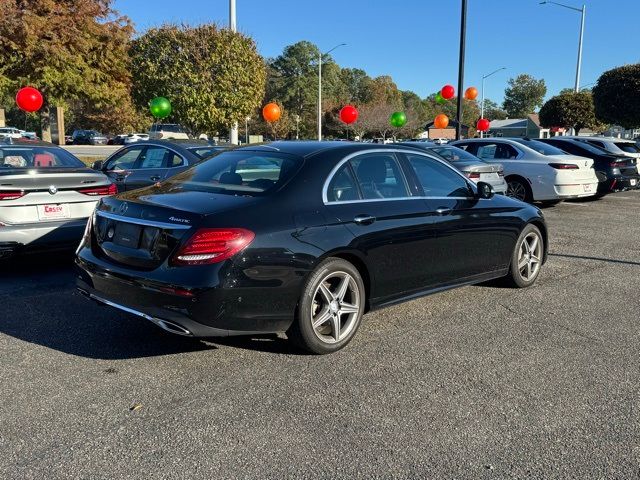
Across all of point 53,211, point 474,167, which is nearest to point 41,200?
point 53,211

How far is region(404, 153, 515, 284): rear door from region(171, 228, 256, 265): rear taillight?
1984mm

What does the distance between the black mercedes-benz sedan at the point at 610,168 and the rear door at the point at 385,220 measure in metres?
11.1

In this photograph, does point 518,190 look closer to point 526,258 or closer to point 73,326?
point 526,258

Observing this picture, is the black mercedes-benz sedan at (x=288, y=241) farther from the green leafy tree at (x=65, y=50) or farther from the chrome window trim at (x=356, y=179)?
the green leafy tree at (x=65, y=50)

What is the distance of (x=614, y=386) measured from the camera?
149 inches

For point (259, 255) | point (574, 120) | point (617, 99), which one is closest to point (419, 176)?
point (259, 255)

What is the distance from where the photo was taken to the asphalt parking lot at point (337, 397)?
288 cm

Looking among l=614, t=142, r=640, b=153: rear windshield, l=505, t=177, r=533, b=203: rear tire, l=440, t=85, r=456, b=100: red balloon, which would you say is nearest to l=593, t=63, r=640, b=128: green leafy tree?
l=440, t=85, r=456, b=100: red balloon

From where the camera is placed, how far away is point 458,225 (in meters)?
5.22

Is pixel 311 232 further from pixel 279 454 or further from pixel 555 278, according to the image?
pixel 555 278

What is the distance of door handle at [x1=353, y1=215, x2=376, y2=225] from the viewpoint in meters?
4.38

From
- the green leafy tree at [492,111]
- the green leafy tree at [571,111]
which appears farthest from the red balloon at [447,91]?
the green leafy tree at [492,111]

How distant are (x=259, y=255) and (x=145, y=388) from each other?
109cm

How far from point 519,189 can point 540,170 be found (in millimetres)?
656
